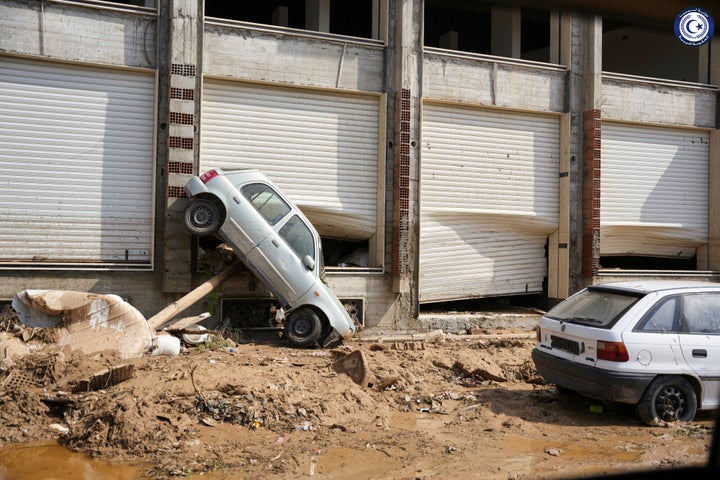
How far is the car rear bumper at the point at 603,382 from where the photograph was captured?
7219 millimetres

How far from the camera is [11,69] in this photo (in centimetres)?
1162

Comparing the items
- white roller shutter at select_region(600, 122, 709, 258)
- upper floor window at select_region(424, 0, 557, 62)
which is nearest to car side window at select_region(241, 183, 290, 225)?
white roller shutter at select_region(600, 122, 709, 258)

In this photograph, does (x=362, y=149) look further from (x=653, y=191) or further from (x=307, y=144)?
(x=653, y=191)

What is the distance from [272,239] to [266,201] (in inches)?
26.4

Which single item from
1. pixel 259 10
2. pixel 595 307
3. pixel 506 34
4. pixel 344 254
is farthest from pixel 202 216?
pixel 506 34

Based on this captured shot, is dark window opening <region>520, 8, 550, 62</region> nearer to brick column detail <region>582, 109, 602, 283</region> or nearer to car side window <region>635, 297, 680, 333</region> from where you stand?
brick column detail <region>582, 109, 602, 283</region>

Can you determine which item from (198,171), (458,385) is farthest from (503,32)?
(458,385)

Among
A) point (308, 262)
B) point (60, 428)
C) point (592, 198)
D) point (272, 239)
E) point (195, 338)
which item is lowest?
point (60, 428)

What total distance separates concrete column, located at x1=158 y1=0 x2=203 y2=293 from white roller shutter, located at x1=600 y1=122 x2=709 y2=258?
30.8 feet

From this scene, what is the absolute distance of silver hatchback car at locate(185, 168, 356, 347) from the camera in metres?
11.1

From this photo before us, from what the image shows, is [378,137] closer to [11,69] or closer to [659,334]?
[11,69]

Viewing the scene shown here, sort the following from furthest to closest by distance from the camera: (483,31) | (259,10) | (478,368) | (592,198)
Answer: (483,31)
(259,10)
(592,198)
(478,368)

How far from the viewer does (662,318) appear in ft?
24.6

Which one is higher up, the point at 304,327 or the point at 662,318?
the point at 662,318
